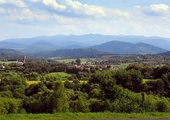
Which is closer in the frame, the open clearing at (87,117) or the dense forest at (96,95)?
the open clearing at (87,117)

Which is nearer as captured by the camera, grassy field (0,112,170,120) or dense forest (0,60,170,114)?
grassy field (0,112,170,120)

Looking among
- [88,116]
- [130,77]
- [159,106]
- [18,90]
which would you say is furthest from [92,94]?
[88,116]

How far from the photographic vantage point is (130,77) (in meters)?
48.8

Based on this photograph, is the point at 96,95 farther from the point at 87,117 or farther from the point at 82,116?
the point at 87,117

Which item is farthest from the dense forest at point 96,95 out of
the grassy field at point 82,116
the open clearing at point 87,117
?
the open clearing at point 87,117

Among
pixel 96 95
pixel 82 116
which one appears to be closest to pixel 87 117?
pixel 82 116

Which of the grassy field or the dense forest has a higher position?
the grassy field

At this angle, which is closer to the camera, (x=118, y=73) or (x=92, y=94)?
(x=92, y=94)

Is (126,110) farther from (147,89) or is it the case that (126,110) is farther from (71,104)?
(147,89)

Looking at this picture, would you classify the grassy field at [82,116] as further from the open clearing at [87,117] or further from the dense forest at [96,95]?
the dense forest at [96,95]

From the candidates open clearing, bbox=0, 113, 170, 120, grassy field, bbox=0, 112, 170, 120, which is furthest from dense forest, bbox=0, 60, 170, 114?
open clearing, bbox=0, 113, 170, 120

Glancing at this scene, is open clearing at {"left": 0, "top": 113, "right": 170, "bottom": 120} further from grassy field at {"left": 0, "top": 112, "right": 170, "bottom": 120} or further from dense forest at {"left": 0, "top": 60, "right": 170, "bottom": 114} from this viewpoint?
dense forest at {"left": 0, "top": 60, "right": 170, "bottom": 114}

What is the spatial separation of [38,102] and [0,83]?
73.3 ft

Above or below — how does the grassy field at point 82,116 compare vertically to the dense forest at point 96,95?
above
